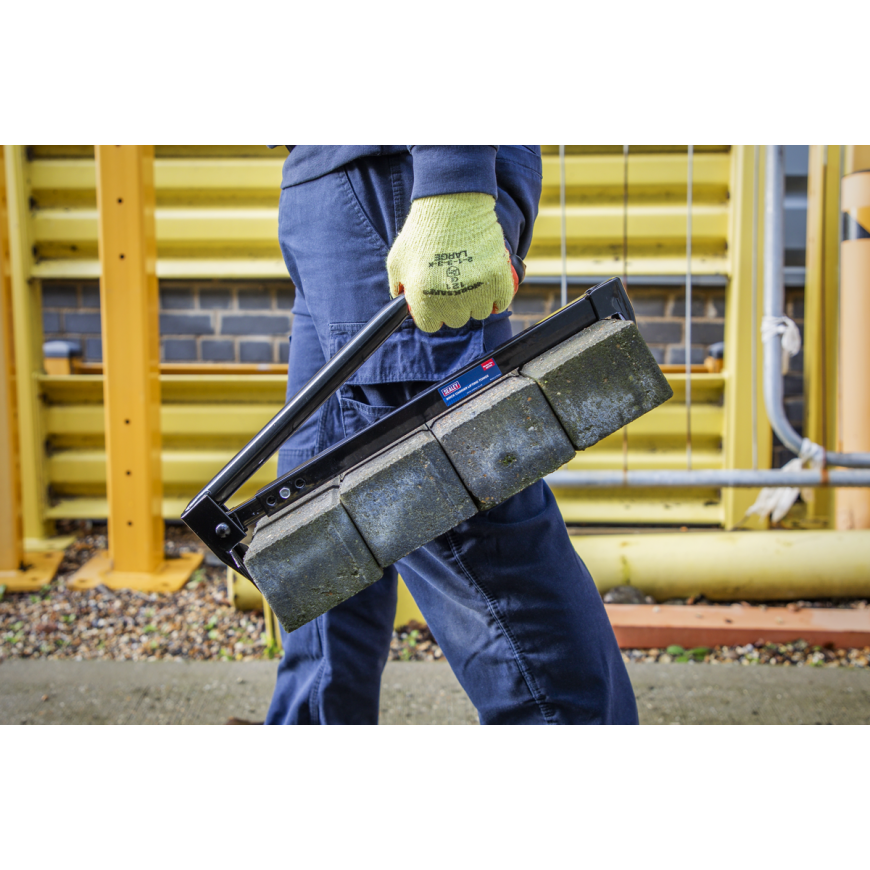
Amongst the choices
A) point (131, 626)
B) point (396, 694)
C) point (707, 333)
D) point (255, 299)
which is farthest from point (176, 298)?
point (707, 333)

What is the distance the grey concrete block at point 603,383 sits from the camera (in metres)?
0.87

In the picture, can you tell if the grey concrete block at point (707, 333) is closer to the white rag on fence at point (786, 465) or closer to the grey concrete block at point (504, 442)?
the white rag on fence at point (786, 465)

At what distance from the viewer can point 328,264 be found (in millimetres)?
974

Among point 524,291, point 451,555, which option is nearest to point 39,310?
point 524,291

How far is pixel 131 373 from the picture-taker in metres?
2.24

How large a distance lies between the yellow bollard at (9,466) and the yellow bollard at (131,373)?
20 centimetres

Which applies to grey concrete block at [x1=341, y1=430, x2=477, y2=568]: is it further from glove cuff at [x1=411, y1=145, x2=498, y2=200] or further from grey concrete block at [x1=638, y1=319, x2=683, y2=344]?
grey concrete block at [x1=638, y1=319, x2=683, y2=344]

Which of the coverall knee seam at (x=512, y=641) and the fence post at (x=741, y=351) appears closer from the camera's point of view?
the coverall knee seam at (x=512, y=641)

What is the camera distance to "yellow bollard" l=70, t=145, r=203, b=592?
2148 mm

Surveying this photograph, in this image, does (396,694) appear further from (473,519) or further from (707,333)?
(707,333)

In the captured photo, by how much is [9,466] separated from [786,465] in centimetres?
271

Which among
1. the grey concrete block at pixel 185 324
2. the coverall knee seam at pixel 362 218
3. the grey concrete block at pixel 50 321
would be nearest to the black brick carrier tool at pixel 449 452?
the coverall knee seam at pixel 362 218

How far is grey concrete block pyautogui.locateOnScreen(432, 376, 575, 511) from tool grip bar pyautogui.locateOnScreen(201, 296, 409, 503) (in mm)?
156

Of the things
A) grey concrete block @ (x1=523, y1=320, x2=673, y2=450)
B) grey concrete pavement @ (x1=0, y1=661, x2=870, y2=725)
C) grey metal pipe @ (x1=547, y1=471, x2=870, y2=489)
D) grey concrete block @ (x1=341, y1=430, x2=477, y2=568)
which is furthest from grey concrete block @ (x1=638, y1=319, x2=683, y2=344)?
grey concrete block @ (x1=341, y1=430, x2=477, y2=568)
